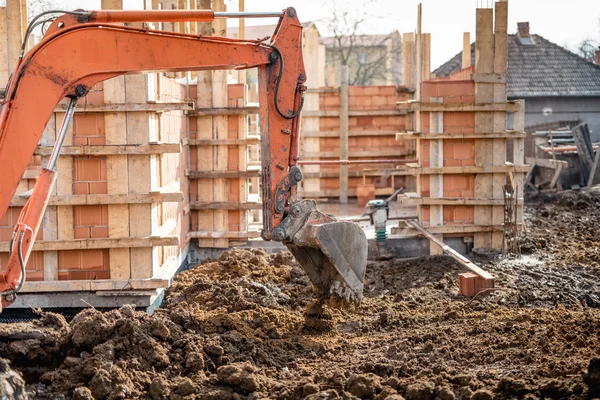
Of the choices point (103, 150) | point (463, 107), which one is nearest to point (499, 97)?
point (463, 107)

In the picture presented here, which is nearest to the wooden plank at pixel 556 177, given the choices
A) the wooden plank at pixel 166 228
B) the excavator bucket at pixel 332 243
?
the wooden plank at pixel 166 228

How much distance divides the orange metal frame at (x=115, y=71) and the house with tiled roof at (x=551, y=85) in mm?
22068

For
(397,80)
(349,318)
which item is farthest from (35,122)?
(397,80)

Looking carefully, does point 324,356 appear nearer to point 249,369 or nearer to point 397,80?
point 249,369

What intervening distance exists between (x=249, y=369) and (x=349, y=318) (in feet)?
9.10

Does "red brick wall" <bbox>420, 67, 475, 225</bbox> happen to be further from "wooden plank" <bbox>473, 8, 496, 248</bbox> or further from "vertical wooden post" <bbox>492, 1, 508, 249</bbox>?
"vertical wooden post" <bbox>492, 1, 508, 249</bbox>

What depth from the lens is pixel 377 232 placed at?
13703 mm

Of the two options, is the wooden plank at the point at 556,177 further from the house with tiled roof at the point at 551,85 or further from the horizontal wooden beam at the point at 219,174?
the horizontal wooden beam at the point at 219,174

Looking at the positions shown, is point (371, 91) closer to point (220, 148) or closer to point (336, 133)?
point (336, 133)

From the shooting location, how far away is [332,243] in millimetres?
9055

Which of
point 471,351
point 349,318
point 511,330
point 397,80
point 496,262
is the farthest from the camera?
point 397,80

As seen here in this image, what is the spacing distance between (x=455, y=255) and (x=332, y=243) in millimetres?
3824

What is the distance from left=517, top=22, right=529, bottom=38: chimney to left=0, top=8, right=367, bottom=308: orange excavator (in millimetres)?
25910

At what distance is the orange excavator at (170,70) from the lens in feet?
25.0
